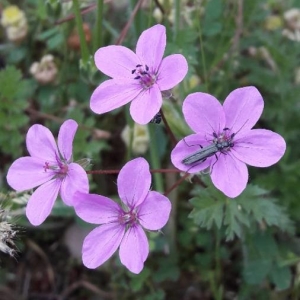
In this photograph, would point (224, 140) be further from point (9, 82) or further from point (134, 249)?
point (9, 82)

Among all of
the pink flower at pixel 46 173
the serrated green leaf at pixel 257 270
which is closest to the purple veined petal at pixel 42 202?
the pink flower at pixel 46 173

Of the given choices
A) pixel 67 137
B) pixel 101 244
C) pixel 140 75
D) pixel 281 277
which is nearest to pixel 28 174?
pixel 67 137

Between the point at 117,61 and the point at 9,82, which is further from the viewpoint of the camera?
the point at 9,82

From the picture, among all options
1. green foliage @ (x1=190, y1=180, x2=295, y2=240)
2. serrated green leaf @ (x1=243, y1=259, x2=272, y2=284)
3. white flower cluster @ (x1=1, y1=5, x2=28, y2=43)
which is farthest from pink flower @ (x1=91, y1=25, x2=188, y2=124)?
white flower cluster @ (x1=1, y1=5, x2=28, y2=43)

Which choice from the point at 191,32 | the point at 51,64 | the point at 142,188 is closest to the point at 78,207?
the point at 142,188

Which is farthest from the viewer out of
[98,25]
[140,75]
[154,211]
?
[98,25]

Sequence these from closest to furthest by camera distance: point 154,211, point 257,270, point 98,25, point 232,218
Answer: point 154,211 < point 232,218 < point 98,25 < point 257,270

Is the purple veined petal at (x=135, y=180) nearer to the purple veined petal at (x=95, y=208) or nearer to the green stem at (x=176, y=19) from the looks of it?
the purple veined petal at (x=95, y=208)
